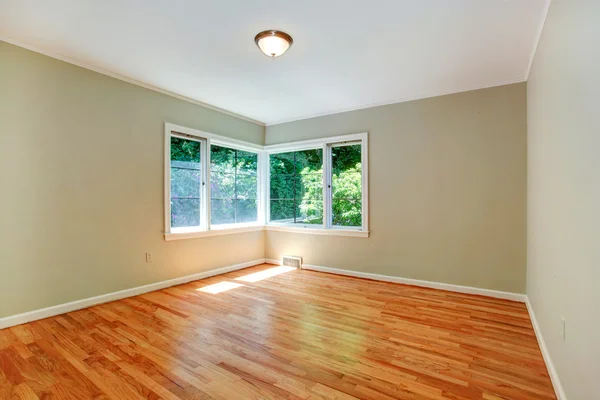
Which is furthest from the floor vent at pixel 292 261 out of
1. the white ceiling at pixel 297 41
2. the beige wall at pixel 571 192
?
the beige wall at pixel 571 192

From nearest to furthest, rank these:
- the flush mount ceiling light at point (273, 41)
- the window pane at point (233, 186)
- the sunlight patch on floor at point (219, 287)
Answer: the flush mount ceiling light at point (273, 41)
the sunlight patch on floor at point (219, 287)
the window pane at point (233, 186)

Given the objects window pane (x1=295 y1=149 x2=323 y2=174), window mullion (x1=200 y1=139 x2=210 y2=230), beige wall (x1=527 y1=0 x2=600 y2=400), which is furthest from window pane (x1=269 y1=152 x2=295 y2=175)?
beige wall (x1=527 y1=0 x2=600 y2=400)

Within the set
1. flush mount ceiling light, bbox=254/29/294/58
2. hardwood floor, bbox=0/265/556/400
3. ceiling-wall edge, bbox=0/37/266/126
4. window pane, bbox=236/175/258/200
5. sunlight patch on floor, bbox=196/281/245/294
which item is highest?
ceiling-wall edge, bbox=0/37/266/126

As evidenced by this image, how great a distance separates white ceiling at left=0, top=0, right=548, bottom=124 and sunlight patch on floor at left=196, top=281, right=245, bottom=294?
2.50 m

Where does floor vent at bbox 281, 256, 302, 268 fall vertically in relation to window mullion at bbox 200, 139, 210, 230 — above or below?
below

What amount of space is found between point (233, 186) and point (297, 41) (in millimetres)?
2730

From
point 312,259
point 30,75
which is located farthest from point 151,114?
point 312,259

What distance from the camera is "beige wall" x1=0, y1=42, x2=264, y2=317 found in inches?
105

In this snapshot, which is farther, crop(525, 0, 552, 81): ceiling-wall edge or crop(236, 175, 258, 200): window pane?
crop(236, 175, 258, 200): window pane

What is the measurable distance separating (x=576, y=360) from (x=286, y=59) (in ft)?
9.83

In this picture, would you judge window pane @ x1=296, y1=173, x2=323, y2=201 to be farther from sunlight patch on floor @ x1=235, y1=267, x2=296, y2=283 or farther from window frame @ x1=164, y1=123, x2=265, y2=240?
sunlight patch on floor @ x1=235, y1=267, x2=296, y2=283

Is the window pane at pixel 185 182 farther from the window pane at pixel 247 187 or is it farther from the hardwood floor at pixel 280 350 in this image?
the hardwood floor at pixel 280 350

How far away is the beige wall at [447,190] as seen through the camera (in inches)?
A: 134

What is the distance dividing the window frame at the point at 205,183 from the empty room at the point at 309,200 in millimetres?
36
